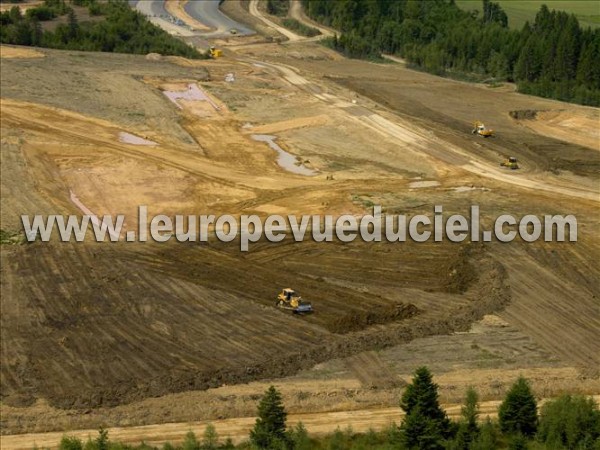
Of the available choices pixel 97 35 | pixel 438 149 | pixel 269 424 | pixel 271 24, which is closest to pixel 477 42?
pixel 438 149

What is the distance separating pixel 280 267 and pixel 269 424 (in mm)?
16198

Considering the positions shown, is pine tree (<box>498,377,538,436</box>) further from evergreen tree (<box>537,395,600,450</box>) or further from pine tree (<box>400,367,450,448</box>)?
pine tree (<box>400,367,450,448</box>)

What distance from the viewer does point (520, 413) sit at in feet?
96.6

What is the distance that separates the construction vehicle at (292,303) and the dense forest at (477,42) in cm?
4584

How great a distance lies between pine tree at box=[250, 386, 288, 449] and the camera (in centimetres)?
2888

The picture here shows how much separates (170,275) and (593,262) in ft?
64.6

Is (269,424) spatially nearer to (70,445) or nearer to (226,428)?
(226,428)

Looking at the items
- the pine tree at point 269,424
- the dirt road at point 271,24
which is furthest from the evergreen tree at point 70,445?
the dirt road at point 271,24

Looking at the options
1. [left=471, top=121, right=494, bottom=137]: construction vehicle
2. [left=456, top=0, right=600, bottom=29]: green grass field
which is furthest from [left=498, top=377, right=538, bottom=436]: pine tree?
[left=456, top=0, right=600, bottom=29]: green grass field

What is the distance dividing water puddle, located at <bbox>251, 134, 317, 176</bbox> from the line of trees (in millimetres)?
30951

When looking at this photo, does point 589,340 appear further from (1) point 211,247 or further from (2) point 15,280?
(2) point 15,280

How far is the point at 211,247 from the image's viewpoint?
47.0 metres

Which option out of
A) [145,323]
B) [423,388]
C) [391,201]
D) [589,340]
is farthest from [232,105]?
[423,388]

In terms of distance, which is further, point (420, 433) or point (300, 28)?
point (300, 28)
